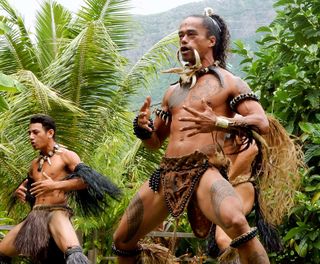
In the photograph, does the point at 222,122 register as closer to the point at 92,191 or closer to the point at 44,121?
the point at 92,191

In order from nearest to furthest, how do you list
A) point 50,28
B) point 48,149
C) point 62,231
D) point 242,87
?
Result: point 242,87
point 62,231
point 48,149
point 50,28

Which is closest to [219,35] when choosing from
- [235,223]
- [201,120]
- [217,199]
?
[201,120]

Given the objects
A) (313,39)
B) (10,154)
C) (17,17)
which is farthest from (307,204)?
(17,17)

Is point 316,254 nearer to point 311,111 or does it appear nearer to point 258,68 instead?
point 311,111

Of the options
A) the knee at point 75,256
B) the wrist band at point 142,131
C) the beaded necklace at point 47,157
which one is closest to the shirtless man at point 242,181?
the knee at point 75,256

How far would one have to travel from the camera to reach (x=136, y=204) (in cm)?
Result: 528

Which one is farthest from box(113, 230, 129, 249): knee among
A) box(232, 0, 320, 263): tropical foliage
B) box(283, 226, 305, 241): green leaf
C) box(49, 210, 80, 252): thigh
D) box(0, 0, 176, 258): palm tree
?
box(0, 0, 176, 258): palm tree

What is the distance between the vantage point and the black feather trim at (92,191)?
727 cm

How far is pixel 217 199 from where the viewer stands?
15.8 feet

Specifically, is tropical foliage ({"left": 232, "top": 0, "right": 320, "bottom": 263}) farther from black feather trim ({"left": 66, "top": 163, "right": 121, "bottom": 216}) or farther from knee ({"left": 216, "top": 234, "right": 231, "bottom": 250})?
black feather trim ({"left": 66, "top": 163, "right": 121, "bottom": 216})

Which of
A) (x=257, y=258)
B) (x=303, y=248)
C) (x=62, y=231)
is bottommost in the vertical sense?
(x=303, y=248)

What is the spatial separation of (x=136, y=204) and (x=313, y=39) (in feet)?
13.1

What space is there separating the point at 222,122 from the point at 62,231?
276 cm

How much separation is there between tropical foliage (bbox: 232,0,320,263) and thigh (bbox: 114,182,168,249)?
8.98ft
